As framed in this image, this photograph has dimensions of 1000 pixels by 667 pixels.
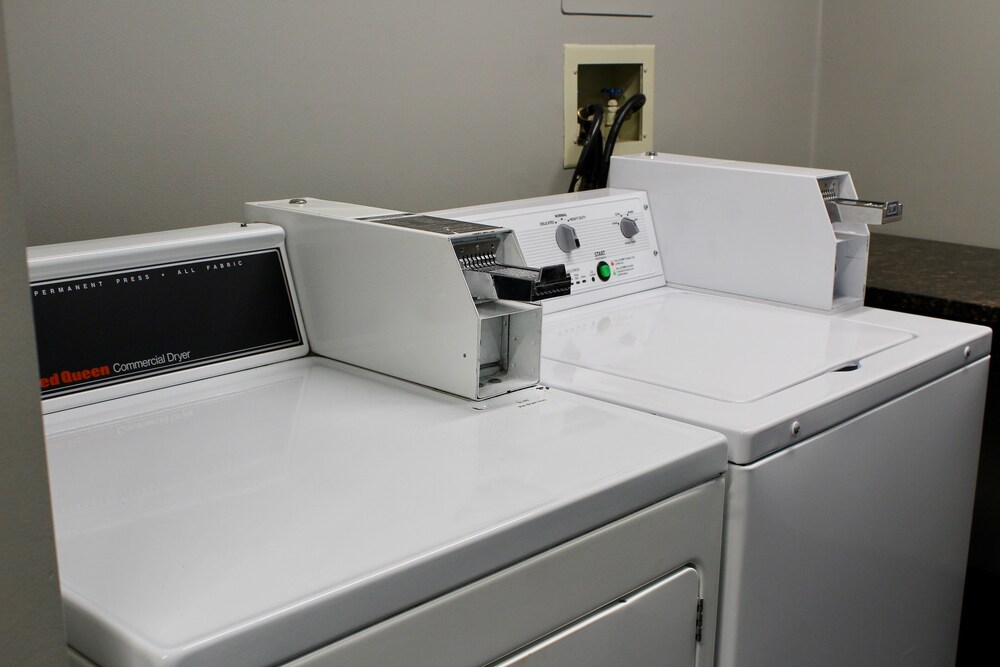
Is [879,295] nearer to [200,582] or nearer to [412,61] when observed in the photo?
[412,61]

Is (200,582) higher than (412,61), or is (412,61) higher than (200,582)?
(412,61)

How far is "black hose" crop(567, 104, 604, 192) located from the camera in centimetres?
220

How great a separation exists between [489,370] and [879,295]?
3.07ft

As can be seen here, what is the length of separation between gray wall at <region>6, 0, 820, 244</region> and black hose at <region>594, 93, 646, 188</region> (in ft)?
0.31

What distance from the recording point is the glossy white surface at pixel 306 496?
771 millimetres

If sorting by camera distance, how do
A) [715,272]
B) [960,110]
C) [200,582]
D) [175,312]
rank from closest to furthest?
[200,582], [175,312], [715,272], [960,110]

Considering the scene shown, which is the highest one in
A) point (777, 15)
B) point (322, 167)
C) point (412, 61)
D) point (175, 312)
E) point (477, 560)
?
point (777, 15)

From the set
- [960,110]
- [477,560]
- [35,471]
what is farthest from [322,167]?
[960,110]

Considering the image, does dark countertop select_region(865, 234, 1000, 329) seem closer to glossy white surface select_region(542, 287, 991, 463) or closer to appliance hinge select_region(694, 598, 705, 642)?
glossy white surface select_region(542, 287, 991, 463)

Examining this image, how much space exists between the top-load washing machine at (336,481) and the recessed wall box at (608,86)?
1.01 metres

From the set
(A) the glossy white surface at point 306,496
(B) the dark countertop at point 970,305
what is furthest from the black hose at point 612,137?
(A) the glossy white surface at point 306,496

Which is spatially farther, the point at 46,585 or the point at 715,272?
the point at 715,272

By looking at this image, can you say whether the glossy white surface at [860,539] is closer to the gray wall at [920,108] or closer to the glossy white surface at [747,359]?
the glossy white surface at [747,359]

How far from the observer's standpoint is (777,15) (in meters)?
2.77
